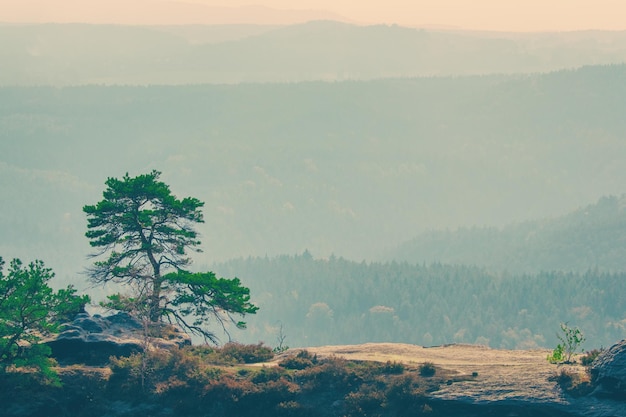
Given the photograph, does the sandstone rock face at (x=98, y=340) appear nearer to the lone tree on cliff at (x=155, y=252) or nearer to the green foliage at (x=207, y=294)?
the lone tree on cliff at (x=155, y=252)

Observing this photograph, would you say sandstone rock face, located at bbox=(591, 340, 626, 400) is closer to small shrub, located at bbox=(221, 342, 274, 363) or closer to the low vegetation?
the low vegetation

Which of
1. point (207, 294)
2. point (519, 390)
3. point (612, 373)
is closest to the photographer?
point (612, 373)

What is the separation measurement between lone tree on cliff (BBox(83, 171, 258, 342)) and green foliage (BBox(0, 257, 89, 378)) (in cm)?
838

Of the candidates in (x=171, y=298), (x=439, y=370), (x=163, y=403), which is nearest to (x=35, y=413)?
(x=163, y=403)

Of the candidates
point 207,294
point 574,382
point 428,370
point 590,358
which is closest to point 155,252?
point 207,294

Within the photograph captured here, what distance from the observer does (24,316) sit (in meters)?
66.1

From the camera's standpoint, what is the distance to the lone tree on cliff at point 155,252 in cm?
7606

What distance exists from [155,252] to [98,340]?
31.0ft

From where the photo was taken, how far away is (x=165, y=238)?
79188 millimetres

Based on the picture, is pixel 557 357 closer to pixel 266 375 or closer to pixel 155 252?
pixel 266 375

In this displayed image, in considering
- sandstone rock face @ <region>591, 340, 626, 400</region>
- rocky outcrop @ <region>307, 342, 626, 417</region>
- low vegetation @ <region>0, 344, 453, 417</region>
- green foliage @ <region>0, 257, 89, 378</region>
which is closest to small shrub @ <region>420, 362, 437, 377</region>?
low vegetation @ <region>0, 344, 453, 417</region>

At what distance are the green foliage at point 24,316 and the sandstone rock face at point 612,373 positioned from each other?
28003 millimetres

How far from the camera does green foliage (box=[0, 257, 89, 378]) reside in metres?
65.2

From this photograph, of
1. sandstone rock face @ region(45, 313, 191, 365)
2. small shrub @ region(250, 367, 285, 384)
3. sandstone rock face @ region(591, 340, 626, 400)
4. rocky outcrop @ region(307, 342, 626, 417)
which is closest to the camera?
sandstone rock face @ region(591, 340, 626, 400)
